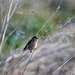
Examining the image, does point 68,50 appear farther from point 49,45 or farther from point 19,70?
point 19,70

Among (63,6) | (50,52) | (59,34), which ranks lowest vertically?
(63,6)

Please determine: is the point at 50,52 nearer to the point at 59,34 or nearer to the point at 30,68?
the point at 30,68

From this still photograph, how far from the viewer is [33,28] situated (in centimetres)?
584

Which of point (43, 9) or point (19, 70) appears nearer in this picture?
point (19, 70)

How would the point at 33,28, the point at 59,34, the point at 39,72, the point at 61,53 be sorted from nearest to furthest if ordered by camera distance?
the point at 59,34 < the point at 39,72 < the point at 61,53 < the point at 33,28

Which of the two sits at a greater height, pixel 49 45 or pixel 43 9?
pixel 49 45

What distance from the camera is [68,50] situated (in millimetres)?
4141

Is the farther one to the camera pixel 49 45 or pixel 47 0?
pixel 47 0

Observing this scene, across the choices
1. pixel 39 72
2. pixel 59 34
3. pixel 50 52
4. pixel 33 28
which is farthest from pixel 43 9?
pixel 59 34

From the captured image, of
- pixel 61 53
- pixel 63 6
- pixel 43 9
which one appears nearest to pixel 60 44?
pixel 61 53

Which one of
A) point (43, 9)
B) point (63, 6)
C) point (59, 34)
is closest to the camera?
point (59, 34)

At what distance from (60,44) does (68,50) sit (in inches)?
6.4

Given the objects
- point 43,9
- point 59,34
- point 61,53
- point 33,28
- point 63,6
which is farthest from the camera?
point 63,6

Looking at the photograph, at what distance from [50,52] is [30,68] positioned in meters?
0.48
